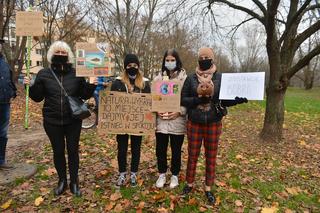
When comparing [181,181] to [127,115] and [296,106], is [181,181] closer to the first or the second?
[127,115]

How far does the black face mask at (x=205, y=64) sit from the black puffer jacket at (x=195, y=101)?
0.47 feet

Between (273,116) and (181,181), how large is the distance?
423 centimetres

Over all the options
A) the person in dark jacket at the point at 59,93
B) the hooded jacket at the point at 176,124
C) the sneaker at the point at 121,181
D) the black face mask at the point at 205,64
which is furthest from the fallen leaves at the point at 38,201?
the black face mask at the point at 205,64

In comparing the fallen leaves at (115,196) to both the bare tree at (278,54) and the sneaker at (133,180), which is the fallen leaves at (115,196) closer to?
the sneaker at (133,180)

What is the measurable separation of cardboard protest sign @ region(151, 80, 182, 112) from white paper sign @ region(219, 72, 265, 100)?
62 centimetres

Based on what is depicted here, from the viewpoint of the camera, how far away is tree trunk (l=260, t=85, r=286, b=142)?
25.9 ft

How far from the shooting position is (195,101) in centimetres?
402

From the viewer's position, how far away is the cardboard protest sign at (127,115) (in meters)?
4.32

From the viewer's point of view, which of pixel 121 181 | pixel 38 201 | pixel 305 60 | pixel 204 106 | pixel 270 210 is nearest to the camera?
pixel 204 106

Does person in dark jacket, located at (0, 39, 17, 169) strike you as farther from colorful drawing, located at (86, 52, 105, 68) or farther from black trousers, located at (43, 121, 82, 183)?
colorful drawing, located at (86, 52, 105, 68)

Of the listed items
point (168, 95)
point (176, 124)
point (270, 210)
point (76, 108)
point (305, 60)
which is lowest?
point (270, 210)

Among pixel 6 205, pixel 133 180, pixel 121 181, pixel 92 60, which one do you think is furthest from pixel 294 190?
pixel 6 205

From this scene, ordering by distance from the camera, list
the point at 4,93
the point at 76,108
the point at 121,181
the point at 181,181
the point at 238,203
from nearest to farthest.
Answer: the point at 76,108, the point at 238,203, the point at 121,181, the point at 4,93, the point at 181,181

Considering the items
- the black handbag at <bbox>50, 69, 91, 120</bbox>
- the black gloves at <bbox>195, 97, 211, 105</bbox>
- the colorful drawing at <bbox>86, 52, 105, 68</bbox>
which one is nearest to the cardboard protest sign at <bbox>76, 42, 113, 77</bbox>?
the colorful drawing at <bbox>86, 52, 105, 68</bbox>
